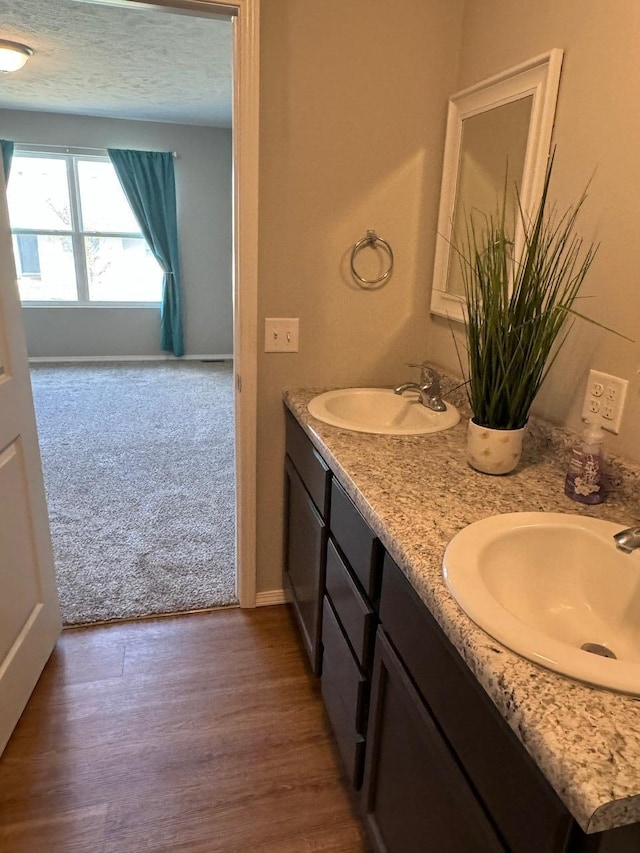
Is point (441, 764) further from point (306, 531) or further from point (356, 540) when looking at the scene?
point (306, 531)

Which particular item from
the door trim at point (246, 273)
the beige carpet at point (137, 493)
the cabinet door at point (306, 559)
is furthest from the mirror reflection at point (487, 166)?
the beige carpet at point (137, 493)

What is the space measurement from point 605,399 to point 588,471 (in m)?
0.21

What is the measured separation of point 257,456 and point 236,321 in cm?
49

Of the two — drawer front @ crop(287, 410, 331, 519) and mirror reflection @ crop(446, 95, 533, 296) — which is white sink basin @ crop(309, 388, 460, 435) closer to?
drawer front @ crop(287, 410, 331, 519)

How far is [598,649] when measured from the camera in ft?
3.04

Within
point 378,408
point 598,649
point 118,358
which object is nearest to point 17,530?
point 378,408

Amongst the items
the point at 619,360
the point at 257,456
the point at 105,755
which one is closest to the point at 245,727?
the point at 105,755

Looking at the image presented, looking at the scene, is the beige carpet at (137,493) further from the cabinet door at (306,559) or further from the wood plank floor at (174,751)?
the cabinet door at (306,559)

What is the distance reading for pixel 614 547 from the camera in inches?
38.4

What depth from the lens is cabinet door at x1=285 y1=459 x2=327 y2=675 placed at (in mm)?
1606

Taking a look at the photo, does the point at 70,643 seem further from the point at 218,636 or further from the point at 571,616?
the point at 571,616

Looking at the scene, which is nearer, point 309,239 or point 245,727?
point 245,727

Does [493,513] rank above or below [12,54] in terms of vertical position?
below

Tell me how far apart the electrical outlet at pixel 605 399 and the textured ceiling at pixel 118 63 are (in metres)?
2.15
